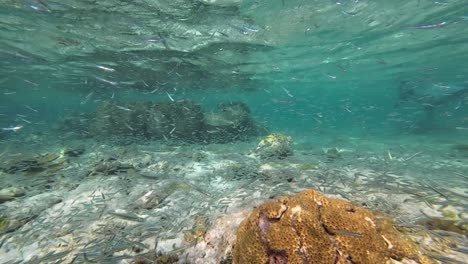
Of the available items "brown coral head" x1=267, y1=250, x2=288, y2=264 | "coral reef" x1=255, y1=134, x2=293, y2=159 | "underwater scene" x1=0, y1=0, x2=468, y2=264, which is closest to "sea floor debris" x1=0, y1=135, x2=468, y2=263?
"underwater scene" x1=0, y1=0, x2=468, y2=264

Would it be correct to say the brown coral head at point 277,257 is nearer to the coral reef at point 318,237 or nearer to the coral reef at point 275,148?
the coral reef at point 318,237

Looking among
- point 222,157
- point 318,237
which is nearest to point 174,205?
point 318,237

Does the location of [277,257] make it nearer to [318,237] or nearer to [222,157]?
[318,237]

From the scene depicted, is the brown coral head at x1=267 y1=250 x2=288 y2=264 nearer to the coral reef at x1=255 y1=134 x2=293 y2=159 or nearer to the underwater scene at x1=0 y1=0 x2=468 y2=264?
the underwater scene at x1=0 y1=0 x2=468 y2=264

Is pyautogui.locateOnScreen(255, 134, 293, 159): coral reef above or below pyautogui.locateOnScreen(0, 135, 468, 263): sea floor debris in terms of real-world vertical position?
below

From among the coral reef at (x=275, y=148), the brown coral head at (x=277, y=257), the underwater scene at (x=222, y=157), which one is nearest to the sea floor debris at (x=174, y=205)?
the underwater scene at (x=222, y=157)

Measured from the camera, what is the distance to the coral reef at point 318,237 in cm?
323

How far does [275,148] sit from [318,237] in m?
11.6

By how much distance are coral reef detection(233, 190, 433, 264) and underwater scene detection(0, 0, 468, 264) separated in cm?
2

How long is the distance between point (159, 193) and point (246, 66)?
72.5 ft

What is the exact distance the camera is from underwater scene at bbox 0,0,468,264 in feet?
12.7

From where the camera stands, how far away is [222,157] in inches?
558

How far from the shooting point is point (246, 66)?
90.2 ft

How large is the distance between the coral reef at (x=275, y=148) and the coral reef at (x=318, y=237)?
33.1ft
